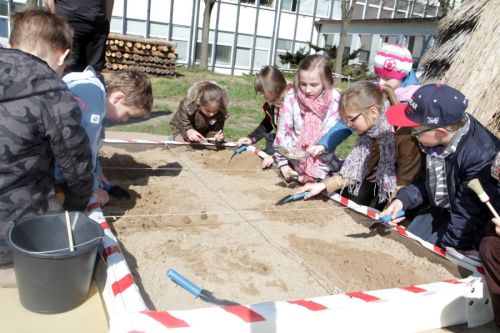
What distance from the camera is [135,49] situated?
40.3 ft

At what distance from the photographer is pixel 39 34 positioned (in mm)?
2232

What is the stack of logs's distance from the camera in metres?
12.1

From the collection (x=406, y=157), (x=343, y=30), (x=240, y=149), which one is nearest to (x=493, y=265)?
(x=406, y=157)

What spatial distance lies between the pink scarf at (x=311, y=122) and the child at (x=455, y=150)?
88cm

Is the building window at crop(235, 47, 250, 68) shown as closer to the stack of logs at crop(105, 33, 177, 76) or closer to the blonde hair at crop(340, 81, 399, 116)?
the stack of logs at crop(105, 33, 177, 76)

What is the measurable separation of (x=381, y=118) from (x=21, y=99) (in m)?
2.10

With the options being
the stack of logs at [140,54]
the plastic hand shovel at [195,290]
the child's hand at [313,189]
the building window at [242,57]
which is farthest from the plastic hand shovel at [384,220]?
the building window at [242,57]

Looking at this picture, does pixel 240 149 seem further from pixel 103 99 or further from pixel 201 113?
pixel 103 99

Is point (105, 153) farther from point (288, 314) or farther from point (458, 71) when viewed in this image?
point (458, 71)

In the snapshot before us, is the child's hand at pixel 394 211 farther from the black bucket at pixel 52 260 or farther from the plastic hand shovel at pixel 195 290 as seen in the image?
the black bucket at pixel 52 260

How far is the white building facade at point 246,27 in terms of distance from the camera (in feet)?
56.3

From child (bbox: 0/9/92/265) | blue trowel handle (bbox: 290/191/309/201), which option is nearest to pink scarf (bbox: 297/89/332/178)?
blue trowel handle (bbox: 290/191/309/201)

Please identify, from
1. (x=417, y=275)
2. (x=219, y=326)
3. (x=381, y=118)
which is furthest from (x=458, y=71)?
(x=219, y=326)

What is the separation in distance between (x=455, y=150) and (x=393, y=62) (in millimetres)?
1215
